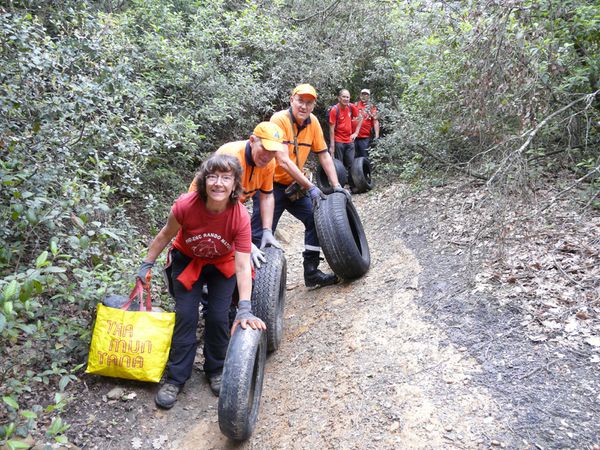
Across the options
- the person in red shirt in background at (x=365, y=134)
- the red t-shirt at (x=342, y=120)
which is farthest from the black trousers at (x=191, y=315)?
the person in red shirt in background at (x=365, y=134)

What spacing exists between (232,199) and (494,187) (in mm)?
2330

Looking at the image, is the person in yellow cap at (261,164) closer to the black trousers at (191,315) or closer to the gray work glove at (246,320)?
the black trousers at (191,315)

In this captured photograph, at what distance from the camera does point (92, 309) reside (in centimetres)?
340

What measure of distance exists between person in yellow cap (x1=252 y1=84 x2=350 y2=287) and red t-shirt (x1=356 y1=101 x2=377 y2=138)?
15.8 feet

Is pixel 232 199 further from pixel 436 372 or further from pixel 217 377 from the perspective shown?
pixel 436 372

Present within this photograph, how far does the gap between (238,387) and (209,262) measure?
3.10 ft

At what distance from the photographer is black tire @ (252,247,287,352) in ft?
12.1

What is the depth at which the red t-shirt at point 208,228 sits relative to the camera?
3.03 metres

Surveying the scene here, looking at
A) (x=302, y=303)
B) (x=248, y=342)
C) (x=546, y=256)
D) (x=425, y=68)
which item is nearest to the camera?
(x=248, y=342)

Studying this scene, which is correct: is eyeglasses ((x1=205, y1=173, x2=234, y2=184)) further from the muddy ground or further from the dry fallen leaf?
the dry fallen leaf

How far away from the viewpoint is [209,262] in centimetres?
326

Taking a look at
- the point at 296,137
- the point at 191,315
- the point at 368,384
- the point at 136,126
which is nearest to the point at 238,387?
the point at 191,315

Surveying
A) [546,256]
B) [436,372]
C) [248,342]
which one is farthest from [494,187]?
[248,342]

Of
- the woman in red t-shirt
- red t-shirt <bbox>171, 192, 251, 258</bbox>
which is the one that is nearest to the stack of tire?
the woman in red t-shirt
